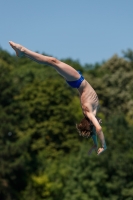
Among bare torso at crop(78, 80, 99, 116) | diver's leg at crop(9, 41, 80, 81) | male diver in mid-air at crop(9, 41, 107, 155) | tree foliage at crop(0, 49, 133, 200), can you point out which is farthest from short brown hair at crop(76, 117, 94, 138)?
tree foliage at crop(0, 49, 133, 200)

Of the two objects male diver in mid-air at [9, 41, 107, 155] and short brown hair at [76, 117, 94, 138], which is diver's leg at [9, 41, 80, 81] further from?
short brown hair at [76, 117, 94, 138]

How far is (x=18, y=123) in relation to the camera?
62.8 meters

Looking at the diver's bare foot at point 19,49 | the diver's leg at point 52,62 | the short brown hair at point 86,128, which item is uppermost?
the diver's bare foot at point 19,49

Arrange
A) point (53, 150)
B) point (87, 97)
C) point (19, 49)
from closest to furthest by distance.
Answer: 1. point (19, 49)
2. point (87, 97)
3. point (53, 150)

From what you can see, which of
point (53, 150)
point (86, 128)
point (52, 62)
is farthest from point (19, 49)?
point (53, 150)

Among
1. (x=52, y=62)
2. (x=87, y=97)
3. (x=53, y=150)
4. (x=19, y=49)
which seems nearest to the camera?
(x=52, y=62)

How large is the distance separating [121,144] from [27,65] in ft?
123

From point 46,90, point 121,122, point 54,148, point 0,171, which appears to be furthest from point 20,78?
point 0,171

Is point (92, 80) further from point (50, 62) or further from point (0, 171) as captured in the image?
point (50, 62)

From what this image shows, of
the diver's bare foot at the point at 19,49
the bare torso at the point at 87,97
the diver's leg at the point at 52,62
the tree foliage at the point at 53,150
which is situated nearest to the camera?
the diver's leg at the point at 52,62

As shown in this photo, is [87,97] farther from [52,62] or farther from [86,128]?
[52,62]

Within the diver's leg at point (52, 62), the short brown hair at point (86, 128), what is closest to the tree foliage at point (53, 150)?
the short brown hair at point (86, 128)

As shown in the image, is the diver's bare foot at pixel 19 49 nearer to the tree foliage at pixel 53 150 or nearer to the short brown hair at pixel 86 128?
the short brown hair at pixel 86 128

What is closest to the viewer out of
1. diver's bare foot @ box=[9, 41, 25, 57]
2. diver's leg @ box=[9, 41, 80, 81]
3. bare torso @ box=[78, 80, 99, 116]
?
diver's leg @ box=[9, 41, 80, 81]
